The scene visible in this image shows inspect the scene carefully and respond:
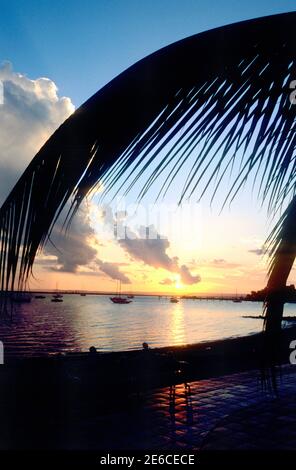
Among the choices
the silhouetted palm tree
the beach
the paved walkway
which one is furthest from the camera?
the beach

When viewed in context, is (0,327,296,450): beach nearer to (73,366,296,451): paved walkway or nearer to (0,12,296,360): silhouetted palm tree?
(73,366,296,451): paved walkway

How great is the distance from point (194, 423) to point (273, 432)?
166 cm

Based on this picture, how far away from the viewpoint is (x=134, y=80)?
3.16 feet

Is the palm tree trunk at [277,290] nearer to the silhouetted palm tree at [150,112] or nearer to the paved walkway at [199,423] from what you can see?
the silhouetted palm tree at [150,112]

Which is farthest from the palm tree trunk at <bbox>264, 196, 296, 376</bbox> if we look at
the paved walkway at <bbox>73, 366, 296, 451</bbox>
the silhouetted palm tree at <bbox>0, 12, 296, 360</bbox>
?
the paved walkway at <bbox>73, 366, 296, 451</bbox>

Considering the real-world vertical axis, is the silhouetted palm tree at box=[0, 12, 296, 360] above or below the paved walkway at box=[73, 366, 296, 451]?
above

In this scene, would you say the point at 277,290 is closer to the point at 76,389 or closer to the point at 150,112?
the point at 150,112

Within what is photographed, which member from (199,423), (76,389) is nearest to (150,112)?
(199,423)

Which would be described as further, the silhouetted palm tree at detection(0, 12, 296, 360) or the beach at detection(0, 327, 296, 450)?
the beach at detection(0, 327, 296, 450)

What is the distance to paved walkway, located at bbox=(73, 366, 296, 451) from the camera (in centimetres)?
619

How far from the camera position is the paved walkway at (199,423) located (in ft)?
20.3
